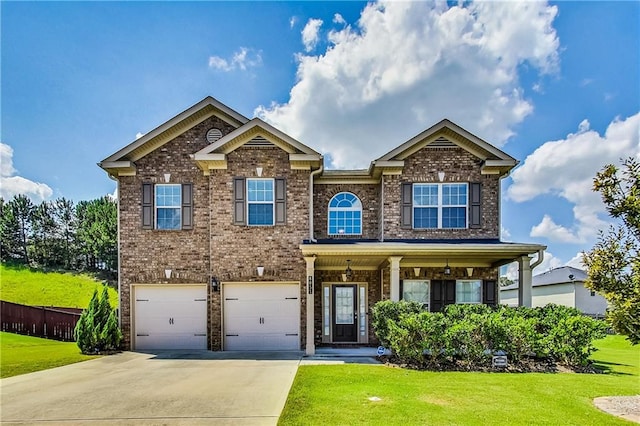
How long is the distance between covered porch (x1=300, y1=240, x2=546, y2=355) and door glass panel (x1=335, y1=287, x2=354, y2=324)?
35 millimetres

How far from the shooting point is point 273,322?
12781 millimetres

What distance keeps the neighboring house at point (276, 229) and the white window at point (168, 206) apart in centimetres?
3

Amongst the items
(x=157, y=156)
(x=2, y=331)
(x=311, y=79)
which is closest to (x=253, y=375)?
(x=157, y=156)

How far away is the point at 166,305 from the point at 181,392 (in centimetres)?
607

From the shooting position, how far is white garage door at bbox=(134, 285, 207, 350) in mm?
13062

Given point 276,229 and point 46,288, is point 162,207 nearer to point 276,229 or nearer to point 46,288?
point 276,229

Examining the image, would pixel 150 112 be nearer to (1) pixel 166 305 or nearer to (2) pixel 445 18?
(1) pixel 166 305

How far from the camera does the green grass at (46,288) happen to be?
2780 centimetres

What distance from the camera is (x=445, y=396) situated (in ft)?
23.1

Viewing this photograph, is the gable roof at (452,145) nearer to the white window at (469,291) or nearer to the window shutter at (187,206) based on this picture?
the white window at (469,291)

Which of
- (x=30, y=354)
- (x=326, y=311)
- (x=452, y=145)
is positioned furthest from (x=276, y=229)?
(x=30, y=354)

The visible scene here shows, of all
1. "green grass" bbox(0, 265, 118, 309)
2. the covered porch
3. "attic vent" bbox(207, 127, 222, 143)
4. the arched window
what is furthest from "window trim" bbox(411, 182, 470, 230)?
"green grass" bbox(0, 265, 118, 309)

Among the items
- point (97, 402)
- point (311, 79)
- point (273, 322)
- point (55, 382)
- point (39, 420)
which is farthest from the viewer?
point (311, 79)

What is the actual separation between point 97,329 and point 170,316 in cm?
207
